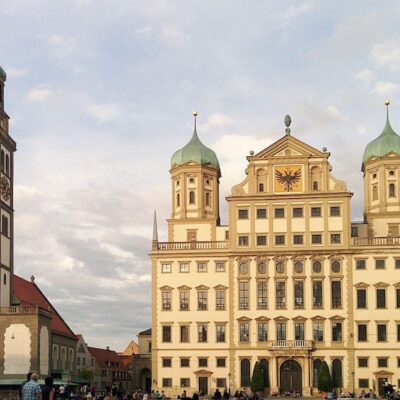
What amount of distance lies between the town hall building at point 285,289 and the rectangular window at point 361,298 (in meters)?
0.09

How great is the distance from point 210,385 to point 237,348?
436 cm

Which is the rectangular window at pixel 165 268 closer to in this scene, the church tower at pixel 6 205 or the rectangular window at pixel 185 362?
the rectangular window at pixel 185 362

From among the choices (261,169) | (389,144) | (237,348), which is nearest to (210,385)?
(237,348)

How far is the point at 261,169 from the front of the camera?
312 feet

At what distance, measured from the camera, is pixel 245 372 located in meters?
92.4

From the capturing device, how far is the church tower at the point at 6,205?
7294 cm

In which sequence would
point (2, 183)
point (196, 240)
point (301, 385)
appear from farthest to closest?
point (196, 240)
point (301, 385)
point (2, 183)

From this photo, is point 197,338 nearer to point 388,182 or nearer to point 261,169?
point 261,169

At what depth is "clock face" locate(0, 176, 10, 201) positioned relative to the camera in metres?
73.1

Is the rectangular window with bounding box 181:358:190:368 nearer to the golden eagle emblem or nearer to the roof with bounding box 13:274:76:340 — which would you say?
the roof with bounding box 13:274:76:340

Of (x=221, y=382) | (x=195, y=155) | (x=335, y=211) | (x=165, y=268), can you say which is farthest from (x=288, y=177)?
(x=221, y=382)

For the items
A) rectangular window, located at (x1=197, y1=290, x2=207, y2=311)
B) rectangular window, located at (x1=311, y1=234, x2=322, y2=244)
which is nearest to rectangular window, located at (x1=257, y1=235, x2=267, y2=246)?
rectangular window, located at (x1=311, y1=234, x2=322, y2=244)

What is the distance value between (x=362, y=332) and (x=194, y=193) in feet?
72.6

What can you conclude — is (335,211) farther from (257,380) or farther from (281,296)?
(257,380)
